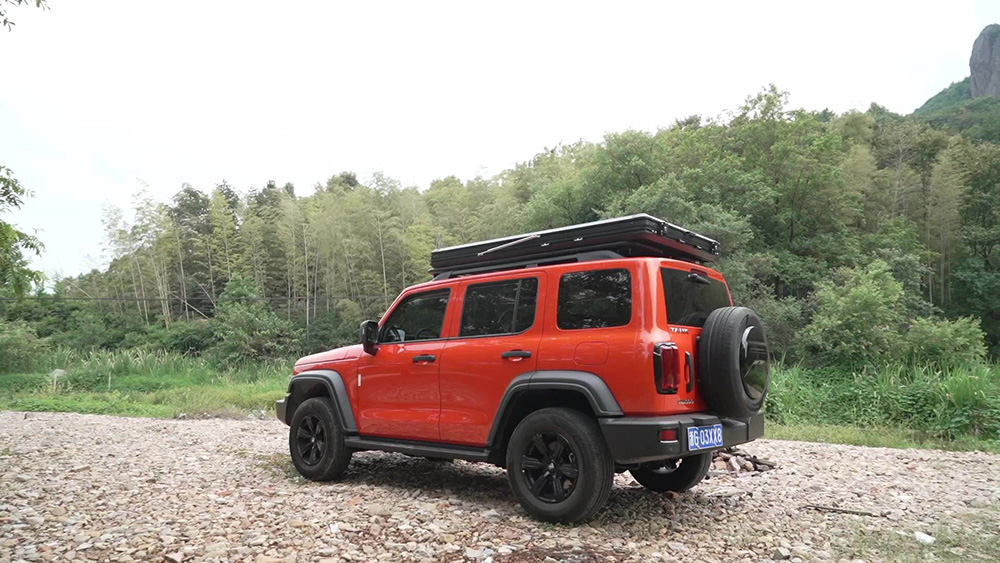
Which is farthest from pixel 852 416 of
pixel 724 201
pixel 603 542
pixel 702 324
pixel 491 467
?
pixel 724 201

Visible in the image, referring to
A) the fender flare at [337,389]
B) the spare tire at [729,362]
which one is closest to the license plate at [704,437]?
the spare tire at [729,362]

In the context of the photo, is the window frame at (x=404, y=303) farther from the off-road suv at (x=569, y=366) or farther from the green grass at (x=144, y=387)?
the green grass at (x=144, y=387)

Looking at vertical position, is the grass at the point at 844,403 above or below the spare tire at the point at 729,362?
below

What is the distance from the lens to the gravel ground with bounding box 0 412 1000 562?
11.1 feet

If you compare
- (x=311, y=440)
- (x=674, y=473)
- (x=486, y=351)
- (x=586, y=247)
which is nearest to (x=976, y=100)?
(x=674, y=473)

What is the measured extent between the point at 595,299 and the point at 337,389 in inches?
97.4

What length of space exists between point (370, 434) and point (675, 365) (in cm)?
259

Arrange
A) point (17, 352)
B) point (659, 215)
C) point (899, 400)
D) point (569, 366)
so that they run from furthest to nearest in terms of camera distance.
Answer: point (17, 352), point (659, 215), point (899, 400), point (569, 366)

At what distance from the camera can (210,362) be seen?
952 inches

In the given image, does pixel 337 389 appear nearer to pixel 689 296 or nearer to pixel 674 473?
pixel 674 473

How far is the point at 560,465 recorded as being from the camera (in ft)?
12.5

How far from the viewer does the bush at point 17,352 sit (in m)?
23.0

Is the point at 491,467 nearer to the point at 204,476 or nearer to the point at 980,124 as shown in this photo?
the point at 204,476

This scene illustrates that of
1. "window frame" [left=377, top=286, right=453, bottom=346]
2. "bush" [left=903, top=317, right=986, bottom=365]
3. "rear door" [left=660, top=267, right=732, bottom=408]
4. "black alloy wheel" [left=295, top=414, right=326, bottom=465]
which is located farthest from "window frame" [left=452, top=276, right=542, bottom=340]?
"bush" [left=903, top=317, right=986, bottom=365]
